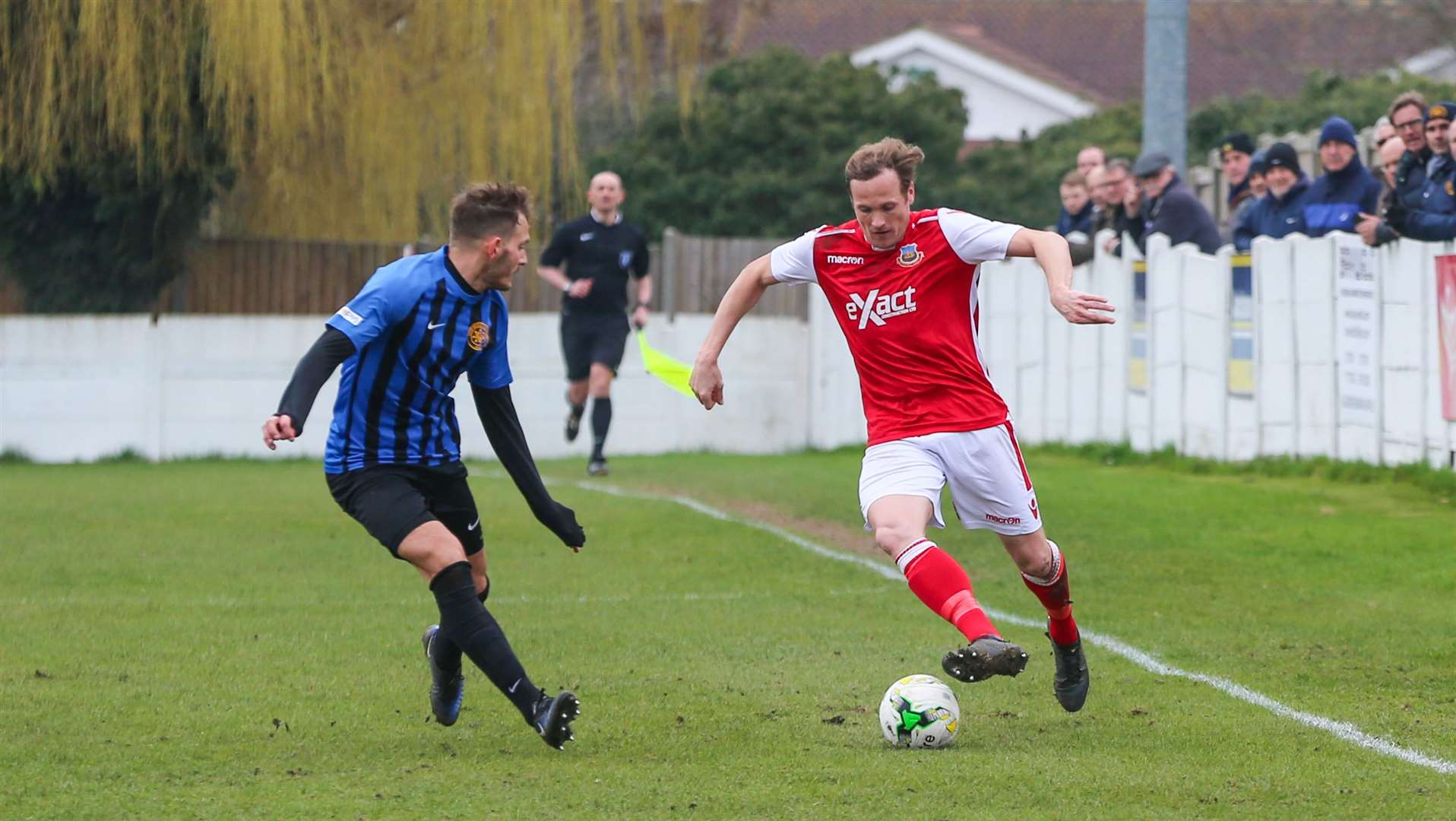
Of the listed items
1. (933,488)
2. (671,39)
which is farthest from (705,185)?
(933,488)

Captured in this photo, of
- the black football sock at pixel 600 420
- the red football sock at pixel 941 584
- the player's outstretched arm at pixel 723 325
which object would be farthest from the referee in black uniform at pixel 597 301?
the red football sock at pixel 941 584

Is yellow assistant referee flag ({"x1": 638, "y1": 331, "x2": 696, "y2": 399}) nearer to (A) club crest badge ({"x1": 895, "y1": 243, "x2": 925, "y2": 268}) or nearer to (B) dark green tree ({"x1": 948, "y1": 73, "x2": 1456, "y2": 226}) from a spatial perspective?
(A) club crest badge ({"x1": 895, "y1": 243, "x2": 925, "y2": 268})

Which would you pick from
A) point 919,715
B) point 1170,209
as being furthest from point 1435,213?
point 919,715

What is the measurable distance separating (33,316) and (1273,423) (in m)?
12.8

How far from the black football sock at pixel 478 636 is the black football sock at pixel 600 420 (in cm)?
971

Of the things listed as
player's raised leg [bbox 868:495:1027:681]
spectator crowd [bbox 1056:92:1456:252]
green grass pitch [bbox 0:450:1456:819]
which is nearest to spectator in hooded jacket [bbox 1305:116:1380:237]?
spectator crowd [bbox 1056:92:1456:252]

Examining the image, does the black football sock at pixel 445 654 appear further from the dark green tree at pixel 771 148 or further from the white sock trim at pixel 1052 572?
the dark green tree at pixel 771 148

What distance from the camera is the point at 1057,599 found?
7.03m

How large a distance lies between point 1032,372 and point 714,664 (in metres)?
11.9

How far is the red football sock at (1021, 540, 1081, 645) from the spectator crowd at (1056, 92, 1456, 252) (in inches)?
61.9

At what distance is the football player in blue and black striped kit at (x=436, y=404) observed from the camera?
6.35 meters

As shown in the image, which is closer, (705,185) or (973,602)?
(973,602)

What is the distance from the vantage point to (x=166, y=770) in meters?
5.87

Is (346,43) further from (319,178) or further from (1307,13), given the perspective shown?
(1307,13)
